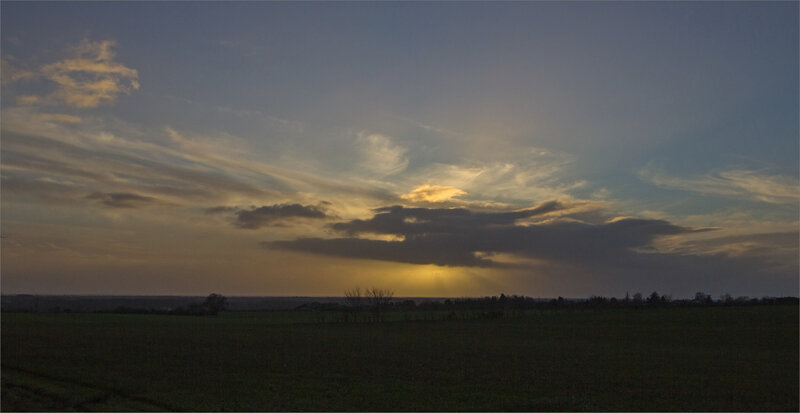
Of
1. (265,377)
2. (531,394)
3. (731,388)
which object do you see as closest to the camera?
(531,394)

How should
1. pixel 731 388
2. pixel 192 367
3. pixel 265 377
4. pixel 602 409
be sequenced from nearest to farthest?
1. pixel 602 409
2. pixel 731 388
3. pixel 265 377
4. pixel 192 367

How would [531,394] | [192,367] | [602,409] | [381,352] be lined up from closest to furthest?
[602,409] < [531,394] < [192,367] < [381,352]

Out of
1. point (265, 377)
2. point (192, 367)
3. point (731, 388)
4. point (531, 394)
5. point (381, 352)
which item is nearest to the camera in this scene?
point (531, 394)

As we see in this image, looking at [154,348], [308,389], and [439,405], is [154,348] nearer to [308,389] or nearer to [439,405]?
[308,389]

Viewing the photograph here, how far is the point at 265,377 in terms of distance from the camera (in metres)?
27.1

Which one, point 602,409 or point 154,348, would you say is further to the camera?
point 154,348

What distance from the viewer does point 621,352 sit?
138ft

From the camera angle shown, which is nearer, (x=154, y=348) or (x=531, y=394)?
(x=531, y=394)

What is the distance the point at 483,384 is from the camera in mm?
25328

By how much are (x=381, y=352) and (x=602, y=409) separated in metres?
24.0

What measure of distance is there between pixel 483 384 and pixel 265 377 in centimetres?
1061

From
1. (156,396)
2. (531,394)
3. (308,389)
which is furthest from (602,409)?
(156,396)

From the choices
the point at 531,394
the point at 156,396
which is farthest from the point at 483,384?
the point at 156,396

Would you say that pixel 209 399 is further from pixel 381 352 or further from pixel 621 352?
pixel 621 352
